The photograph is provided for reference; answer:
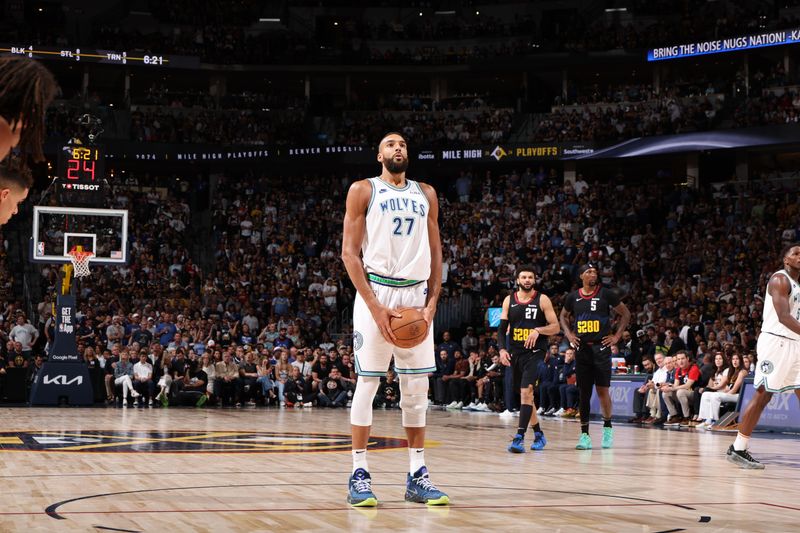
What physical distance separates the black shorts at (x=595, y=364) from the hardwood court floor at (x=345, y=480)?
2.78 feet

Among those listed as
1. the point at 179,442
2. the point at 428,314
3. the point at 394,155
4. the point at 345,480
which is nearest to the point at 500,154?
the point at 179,442

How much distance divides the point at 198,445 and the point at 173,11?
3361 cm

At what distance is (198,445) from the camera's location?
11188 millimetres

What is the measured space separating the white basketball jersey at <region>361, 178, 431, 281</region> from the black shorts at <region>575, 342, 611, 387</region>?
5.55 meters

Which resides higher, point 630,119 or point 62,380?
point 630,119

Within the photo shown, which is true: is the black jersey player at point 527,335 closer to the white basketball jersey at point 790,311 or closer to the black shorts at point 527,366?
the black shorts at point 527,366

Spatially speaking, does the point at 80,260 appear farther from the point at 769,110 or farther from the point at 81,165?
the point at 769,110

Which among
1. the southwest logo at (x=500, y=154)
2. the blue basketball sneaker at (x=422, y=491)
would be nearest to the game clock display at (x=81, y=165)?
the blue basketball sneaker at (x=422, y=491)

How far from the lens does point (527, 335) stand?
38.2 ft

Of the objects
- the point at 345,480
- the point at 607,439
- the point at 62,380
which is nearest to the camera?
the point at 345,480

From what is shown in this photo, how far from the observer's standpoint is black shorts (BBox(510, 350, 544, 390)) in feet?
37.9

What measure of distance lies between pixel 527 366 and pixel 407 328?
5.22 meters

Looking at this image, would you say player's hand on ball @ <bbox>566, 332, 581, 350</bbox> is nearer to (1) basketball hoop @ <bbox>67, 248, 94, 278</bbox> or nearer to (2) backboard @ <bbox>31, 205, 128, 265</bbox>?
(2) backboard @ <bbox>31, 205, 128, 265</bbox>

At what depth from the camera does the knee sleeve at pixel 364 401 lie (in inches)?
271
